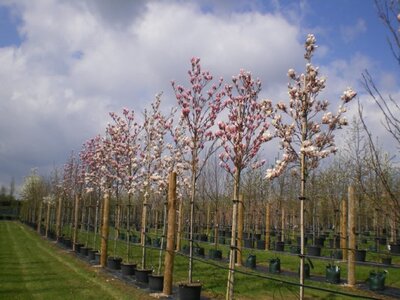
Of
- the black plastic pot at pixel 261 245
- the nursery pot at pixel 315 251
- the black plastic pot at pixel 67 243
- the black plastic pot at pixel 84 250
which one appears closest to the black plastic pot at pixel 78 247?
the black plastic pot at pixel 84 250

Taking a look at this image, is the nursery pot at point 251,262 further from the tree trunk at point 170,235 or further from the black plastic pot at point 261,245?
the black plastic pot at point 261,245

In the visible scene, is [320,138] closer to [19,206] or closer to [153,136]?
[153,136]

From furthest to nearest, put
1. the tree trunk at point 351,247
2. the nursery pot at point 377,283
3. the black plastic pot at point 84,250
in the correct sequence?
the black plastic pot at point 84,250 → the tree trunk at point 351,247 → the nursery pot at point 377,283

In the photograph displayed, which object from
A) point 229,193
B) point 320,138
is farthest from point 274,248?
point 320,138

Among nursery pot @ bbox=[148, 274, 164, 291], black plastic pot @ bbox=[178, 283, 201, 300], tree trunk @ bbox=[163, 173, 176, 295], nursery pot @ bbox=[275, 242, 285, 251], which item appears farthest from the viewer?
nursery pot @ bbox=[275, 242, 285, 251]

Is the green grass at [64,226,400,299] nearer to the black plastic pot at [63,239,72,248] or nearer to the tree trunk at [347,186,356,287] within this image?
the tree trunk at [347,186,356,287]

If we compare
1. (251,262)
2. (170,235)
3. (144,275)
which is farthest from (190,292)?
(251,262)

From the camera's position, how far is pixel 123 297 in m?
8.41

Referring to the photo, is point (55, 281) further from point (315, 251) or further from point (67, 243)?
point (315, 251)

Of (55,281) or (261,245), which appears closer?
(55,281)

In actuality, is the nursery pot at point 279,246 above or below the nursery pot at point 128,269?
above

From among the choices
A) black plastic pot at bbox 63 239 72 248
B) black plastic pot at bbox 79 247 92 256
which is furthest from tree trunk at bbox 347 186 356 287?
black plastic pot at bbox 63 239 72 248

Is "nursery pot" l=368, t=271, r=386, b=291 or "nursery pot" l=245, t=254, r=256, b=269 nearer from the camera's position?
"nursery pot" l=368, t=271, r=386, b=291

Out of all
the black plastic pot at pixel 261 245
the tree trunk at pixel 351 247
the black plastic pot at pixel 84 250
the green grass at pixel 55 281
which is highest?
A: the tree trunk at pixel 351 247
